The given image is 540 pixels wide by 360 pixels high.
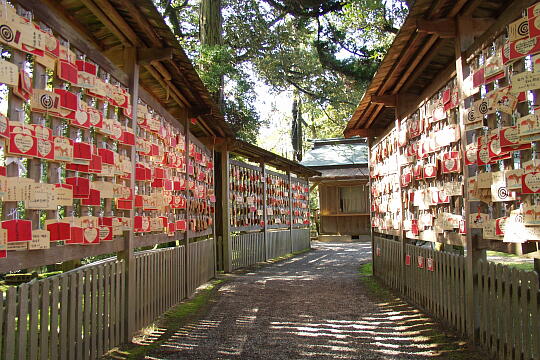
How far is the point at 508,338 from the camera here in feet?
14.6

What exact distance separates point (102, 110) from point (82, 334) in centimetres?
221

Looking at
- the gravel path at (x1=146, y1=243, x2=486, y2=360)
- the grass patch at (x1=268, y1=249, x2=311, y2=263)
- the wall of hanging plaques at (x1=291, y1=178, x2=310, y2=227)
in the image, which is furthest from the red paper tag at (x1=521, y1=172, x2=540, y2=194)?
the wall of hanging plaques at (x1=291, y1=178, x2=310, y2=227)

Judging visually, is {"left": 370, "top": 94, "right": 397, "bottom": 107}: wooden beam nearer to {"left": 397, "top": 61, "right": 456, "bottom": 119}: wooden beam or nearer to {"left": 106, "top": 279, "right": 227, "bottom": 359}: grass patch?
{"left": 397, "top": 61, "right": 456, "bottom": 119}: wooden beam

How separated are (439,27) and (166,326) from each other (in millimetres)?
4990

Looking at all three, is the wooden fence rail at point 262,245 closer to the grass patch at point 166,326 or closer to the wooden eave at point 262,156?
the wooden eave at point 262,156

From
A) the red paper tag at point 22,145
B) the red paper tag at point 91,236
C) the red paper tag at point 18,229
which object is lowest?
the red paper tag at point 91,236

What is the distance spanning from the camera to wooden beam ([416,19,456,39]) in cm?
560

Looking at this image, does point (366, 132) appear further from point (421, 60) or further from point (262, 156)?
point (421, 60)

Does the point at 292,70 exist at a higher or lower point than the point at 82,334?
higher

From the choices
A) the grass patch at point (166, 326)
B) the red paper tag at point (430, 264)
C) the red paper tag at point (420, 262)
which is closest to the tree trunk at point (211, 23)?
the grass patch at point (166, 326)

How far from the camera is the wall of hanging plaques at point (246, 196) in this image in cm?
1436

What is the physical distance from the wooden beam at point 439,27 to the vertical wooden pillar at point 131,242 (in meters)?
3.42

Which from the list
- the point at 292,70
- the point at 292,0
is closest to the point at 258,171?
the point at 292,0

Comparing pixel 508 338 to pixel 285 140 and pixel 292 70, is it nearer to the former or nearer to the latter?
pixel 292 70
